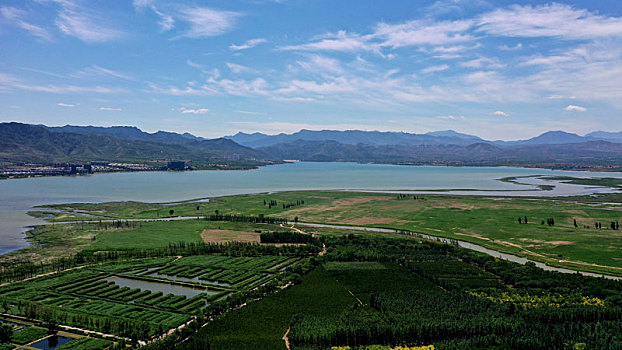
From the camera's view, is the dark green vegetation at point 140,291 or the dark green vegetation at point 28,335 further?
the dark green vegetation at point 140,291

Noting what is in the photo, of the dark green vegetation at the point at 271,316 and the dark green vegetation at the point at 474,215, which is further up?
the dark green vegetation at the point at 474,215

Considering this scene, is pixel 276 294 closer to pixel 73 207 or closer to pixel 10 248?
pixel 10 248

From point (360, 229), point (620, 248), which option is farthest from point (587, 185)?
point (360, 229)

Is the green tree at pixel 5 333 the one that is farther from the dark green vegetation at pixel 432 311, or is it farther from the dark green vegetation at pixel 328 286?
the dark green vegetation at pixel 432 311

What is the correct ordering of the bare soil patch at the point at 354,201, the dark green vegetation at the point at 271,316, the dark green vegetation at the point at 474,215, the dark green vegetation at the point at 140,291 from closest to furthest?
the dark green vegetation at the point at 271,316, the dark green vegetation at the point at 140,291, the dark green vegetation at the point at 474,215, the bare soil patch at the point at 354,201

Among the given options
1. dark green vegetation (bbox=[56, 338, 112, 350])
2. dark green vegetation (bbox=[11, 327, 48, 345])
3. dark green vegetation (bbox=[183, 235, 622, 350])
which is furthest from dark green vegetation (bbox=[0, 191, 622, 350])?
dark green vegetation (bbox=[56, 338, 112, 350])

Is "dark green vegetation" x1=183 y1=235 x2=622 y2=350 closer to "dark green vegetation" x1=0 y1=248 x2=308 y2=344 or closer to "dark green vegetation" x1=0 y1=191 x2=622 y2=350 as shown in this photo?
"dark green vegetation" x1=0 y1=191 x2=622 y2=350

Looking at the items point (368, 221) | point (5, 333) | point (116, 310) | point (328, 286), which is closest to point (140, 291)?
point (116, 310)

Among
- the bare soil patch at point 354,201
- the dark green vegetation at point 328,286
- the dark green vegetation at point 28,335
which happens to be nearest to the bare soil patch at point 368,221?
the dark green vegetation at point 328,286
